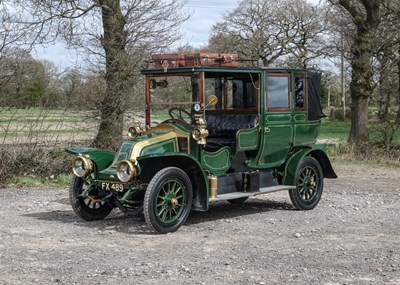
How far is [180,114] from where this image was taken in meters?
9.34

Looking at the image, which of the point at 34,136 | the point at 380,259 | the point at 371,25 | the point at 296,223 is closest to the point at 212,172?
the point at 296,223

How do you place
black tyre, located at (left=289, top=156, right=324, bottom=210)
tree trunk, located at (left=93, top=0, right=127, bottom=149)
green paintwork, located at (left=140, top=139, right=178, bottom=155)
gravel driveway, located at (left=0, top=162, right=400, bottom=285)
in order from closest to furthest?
gravel driveway, located at (left=0, top=162, right=400, bottom=285) < green paintwork, located at (left=140, top=139, right=178, bottom=155) < black tyre, located at (left=289, top=156, right=324, bottom=210) < tree trunk, located at (left=93, top=0, right=127, bottom=149)

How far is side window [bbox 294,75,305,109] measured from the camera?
33.3 feet

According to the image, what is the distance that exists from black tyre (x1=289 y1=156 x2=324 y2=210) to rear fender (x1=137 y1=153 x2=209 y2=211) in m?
1.91

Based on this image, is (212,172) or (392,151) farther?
(392,151)

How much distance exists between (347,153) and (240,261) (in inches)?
500

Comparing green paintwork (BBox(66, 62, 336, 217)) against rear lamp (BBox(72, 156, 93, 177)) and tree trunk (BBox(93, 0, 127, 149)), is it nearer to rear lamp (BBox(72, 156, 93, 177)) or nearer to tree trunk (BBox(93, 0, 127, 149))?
rear lamp (BBox(72, 156, 93, 177))

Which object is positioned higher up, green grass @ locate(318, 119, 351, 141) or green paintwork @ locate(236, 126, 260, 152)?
green paintwork @ locate(236, 126, 260, 152)

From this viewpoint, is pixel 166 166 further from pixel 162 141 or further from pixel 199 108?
pixel 199 108

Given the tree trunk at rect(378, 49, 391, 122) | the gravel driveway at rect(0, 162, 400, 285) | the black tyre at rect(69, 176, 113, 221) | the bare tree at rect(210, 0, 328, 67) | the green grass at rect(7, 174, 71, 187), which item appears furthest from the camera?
the bare tree at rect(210, 0, 328, 67)

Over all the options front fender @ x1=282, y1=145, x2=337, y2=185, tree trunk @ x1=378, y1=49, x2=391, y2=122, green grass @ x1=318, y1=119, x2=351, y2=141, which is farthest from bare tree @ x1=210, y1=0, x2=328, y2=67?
front fender @ x1=282, y1=145, x2=337, y2=185

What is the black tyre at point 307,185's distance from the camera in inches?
398

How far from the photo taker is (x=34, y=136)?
45.6ft

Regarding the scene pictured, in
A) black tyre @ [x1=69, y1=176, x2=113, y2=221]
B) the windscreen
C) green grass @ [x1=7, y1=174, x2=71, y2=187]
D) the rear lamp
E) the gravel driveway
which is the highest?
the windscreen
